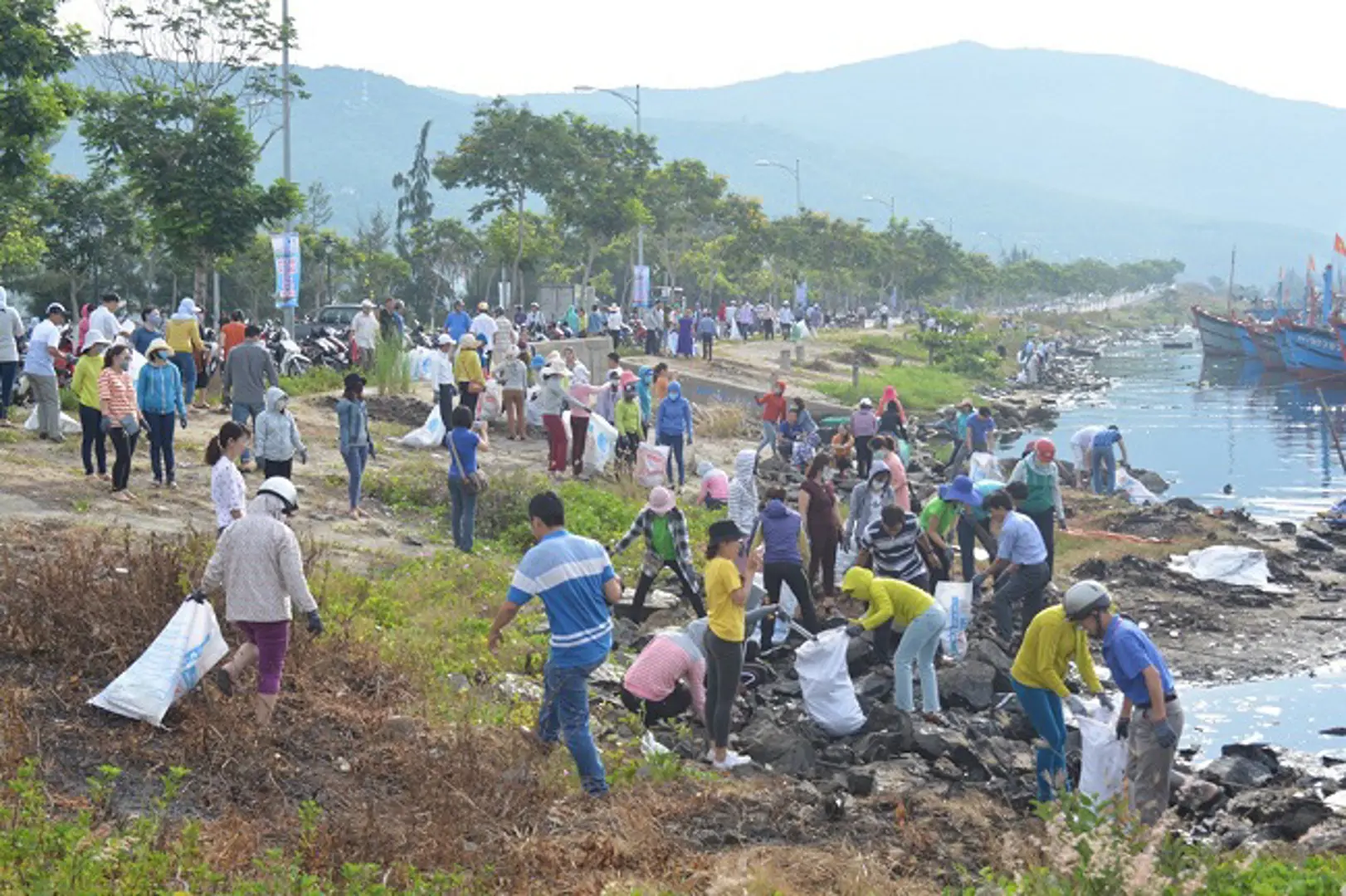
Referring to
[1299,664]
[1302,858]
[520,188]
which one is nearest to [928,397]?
[520,188]

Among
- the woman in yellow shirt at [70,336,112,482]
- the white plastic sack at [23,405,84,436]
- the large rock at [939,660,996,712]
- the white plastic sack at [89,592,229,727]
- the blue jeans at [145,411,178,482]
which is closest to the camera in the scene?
the white plastic sack at [89,592,229,727]

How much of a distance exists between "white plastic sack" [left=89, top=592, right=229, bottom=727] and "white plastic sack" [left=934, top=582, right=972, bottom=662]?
20.7 ft

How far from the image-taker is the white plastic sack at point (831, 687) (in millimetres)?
10766

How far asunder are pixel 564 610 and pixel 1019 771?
4.16 m

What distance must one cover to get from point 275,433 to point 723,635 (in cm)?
595

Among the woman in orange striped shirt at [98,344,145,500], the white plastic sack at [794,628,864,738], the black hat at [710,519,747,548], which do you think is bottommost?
the white plastic sack at [794,628,864,738]

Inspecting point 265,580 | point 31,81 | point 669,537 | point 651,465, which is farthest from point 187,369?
point 265,580

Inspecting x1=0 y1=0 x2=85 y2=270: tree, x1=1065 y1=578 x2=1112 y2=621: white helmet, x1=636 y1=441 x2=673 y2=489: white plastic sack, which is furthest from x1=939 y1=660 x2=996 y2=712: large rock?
x1=0 y1=0 x2=85 y2=270: tree

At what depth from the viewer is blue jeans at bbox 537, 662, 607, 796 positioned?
315 inches

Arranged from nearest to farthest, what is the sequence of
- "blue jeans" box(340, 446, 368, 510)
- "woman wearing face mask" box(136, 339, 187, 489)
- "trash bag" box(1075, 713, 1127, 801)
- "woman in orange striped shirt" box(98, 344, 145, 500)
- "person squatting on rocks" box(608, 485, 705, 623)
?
"trash bag" box(1075, 713, 1127, 801) → "person squatting on rocks" box(608, 485, 705, 623) → "woman in orange striped shirt" box(98, 344, 145, 500) → "woman wearing face mask" box(136, 339, 187, 489) → "blue jeans" box(340, 446, 368, 510)

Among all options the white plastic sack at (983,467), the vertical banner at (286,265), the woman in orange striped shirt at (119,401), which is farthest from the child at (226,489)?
the vertical banner at (286,265)

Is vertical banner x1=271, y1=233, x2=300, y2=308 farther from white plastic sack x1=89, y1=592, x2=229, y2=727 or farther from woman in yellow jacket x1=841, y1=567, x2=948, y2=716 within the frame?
white plastic sack x1=89, y1=592, x2=229, y2=727

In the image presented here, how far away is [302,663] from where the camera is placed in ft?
30.7

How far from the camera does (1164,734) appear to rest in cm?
849
